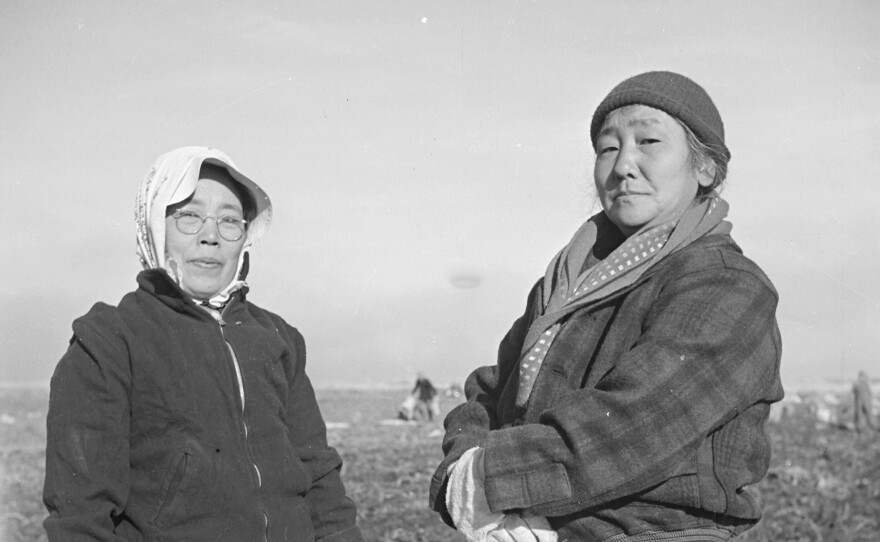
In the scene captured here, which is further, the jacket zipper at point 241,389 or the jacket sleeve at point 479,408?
the jacket zipper at point 241,389

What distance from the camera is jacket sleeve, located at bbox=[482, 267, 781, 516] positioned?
6.13 ft

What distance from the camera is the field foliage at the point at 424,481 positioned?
6.26 meters

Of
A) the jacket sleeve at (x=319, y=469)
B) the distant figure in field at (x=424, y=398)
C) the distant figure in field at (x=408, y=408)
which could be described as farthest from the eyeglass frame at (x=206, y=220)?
the distant figure in field at (x=424, y=398)

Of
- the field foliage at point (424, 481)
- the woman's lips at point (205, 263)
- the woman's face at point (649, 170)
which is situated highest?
the woman's face at point (649, 170)

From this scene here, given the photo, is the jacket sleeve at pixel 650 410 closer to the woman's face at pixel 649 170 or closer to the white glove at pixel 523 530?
the white glove at pixel 523 530

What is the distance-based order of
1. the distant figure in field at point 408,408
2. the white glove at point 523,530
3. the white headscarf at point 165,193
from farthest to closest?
the distant figure in field at point 408,408 < the white headscarf at point 165,193 < the white glove at point 523,530

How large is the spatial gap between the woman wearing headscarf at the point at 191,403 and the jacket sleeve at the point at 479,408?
1.79 feet

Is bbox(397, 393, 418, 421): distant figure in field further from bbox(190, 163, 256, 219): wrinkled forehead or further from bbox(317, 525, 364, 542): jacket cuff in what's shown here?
Result: bbox(190, 163, 256, 219): wrinkled forehead

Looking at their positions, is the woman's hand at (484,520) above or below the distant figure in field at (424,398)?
above

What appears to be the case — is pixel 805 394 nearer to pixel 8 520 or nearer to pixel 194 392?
pixel 8 520

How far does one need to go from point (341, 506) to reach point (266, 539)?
15.9 inches


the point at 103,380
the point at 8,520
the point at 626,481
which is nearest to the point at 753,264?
the point at 626,481

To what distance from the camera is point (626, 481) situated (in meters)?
1.87

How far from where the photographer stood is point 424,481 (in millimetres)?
8266
